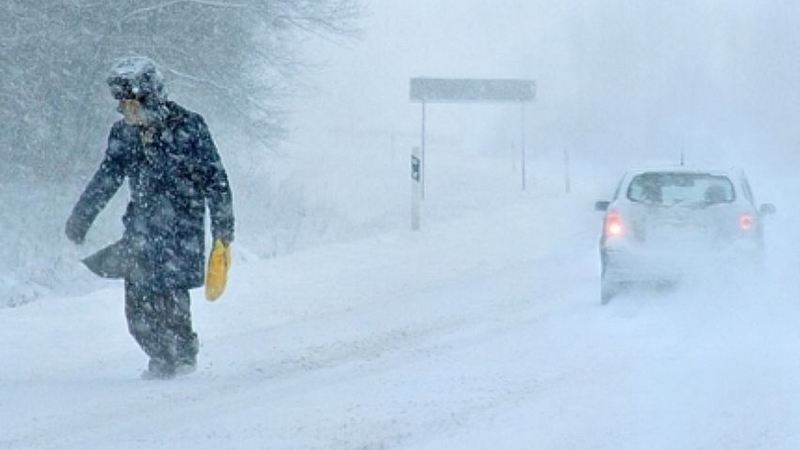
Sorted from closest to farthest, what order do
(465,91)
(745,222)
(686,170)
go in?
1. (745,222)
2. (686,170)
3. (465,91)

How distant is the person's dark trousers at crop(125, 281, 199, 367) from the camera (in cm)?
866

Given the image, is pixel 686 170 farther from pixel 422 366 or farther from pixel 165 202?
pixel 165 202

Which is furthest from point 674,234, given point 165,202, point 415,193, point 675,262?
point 415,193

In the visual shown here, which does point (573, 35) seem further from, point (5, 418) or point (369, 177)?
point (5, 418)

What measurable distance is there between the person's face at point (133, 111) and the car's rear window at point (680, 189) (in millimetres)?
6126

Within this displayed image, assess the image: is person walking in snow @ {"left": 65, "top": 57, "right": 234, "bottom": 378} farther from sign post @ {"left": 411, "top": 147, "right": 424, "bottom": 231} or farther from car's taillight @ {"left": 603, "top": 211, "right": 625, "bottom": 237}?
sign post @ {"left": 411, "top": 147, "right": 424, "bottom": 231}

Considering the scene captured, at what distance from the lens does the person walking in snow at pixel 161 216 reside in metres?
8.58

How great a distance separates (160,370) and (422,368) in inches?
66.3

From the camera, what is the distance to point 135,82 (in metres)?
8.45

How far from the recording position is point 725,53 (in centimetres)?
6094

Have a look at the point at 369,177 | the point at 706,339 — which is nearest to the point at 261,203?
the point at 369,177

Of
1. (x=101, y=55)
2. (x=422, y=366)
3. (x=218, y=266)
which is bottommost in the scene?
(x=422, y=366)

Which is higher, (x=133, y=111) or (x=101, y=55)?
(x=101, y=55)

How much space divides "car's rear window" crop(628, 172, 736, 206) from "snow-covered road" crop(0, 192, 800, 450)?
0.85 meters
